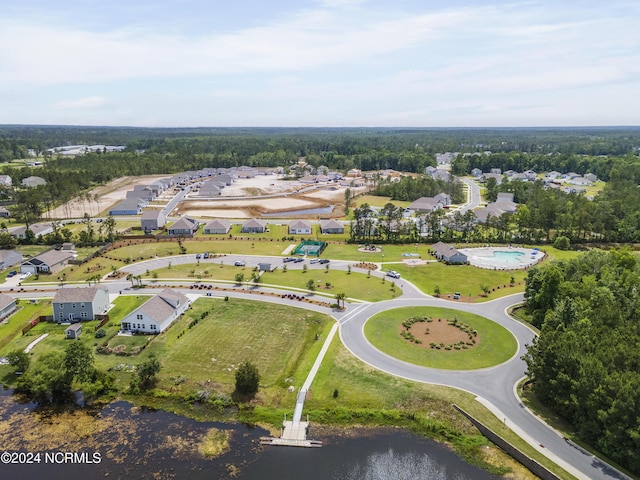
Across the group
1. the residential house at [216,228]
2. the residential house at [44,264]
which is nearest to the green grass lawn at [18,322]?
the residential house at [44,264]

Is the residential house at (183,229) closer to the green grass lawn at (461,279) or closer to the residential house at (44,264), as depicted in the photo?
the residential house at (44,264)

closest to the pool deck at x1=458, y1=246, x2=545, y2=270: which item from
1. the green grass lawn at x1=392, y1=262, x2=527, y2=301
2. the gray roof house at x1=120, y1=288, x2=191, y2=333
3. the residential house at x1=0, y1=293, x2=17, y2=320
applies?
the green grass lawn at x1=392, y1=262, x2=527, y2=301

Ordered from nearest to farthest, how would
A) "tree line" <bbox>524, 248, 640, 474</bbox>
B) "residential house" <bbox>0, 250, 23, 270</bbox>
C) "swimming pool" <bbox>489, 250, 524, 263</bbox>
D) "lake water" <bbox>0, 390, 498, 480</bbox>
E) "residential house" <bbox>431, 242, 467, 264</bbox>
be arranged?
1. "tree line" <bbox>524, 248, 640, 474</bbox>
2. "lake water" <bbox>0, 390, 498, 480</bbox>
3. "residential house" <bbox>0, 250, 23, 270</bbox>
4. "residential house" <bbox>431, 242, 467, 264</bbox>
5. "swimming pool" <bbox>489, 250, 524, 263</bbox>

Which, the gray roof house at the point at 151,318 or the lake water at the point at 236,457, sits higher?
the gray roof house at the point at 151,318

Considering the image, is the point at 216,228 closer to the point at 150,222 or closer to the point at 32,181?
the point at 150,222

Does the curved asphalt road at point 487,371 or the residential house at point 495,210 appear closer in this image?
the curved asphalt road at point 487,371

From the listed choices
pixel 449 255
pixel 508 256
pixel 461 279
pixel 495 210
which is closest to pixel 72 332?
pixel 461 279

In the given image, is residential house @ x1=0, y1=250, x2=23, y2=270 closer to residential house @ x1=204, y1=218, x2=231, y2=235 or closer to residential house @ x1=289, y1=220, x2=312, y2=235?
residential house @ x1=204, y1=218, x2=231, y2=235
